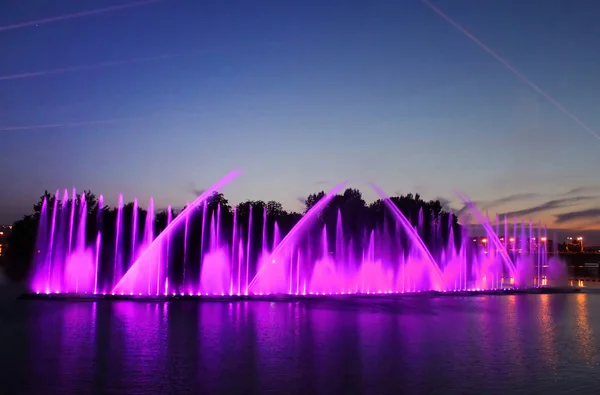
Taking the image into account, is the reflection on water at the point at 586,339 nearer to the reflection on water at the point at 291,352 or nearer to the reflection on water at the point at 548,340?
the reflection on water at the point at 291,352

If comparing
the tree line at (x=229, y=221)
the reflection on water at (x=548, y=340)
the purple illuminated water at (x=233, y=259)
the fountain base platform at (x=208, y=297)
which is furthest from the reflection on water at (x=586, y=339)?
the tree line at (x=229, y=221)

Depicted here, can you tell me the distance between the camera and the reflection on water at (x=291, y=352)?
1200 centimetres

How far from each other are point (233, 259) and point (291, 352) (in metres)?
30.0

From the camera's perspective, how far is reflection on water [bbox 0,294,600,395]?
1200 centimetres

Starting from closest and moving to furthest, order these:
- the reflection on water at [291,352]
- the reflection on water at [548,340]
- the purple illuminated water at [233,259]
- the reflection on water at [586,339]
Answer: the reflection on water at [291,352] → the reflection on water at [548,340] → the reflection on water at [586,339] → the purple illuminated water at [233,259]

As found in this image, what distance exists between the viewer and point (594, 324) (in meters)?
Answer: 23.8

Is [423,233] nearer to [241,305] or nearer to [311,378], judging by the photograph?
[241,305]

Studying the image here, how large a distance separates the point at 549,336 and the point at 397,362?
793 centimetres

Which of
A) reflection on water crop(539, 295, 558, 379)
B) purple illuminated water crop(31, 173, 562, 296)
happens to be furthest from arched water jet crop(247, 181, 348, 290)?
reflection on water crop(539, 295, 558, 379)

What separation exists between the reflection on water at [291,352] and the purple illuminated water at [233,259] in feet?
41.6

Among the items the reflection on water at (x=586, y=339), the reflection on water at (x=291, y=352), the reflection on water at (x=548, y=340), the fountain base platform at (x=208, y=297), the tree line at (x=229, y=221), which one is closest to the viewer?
the reflection on water at (x=291, y=352)

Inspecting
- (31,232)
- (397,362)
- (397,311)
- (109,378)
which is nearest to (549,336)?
(397,362)

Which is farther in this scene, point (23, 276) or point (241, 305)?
point (23, 276)

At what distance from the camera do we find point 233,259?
45281 millimetres
